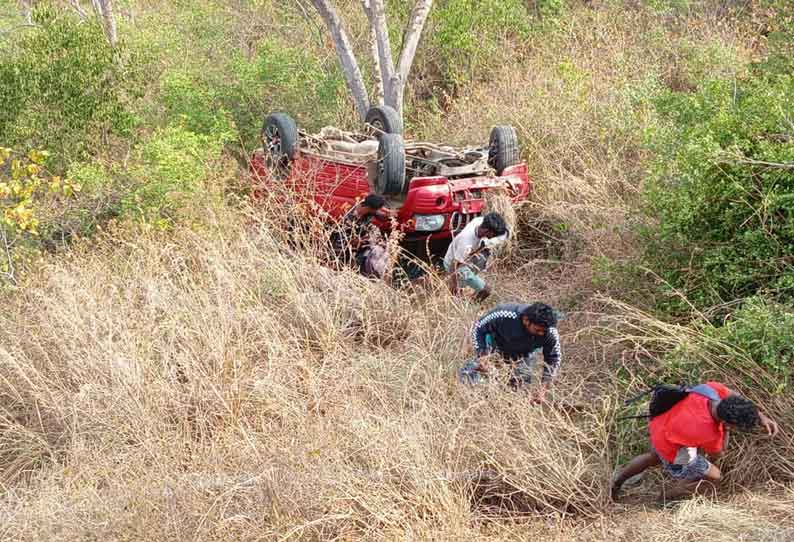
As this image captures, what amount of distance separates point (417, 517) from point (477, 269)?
3.04 meters

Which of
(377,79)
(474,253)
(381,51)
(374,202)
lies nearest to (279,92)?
(377,79)

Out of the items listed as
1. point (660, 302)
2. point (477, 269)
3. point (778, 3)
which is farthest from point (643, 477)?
point (778, 3)

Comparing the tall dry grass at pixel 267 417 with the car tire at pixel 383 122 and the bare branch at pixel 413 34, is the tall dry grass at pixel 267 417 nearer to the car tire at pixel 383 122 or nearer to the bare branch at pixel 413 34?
the car tire at pixel 383 122

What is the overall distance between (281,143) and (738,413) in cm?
632

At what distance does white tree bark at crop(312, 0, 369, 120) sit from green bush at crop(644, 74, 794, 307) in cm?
531

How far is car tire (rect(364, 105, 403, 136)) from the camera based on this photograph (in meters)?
10.1

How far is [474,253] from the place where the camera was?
24.1 ft

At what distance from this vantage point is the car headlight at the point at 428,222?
8.21 meters

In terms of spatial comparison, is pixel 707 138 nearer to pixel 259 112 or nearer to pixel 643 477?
pixel 643 477

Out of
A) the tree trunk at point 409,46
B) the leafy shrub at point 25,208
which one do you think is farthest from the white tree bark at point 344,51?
the leafy shrub at point 25,208

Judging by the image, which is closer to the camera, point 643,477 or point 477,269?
point 643,477

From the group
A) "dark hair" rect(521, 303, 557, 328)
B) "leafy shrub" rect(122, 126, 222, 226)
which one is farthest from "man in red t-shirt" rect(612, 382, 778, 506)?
"leafy shrub" rect(122, 126, 222, 226)

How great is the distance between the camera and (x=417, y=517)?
475 cm

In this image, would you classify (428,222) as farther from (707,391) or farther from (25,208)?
(707,391)
